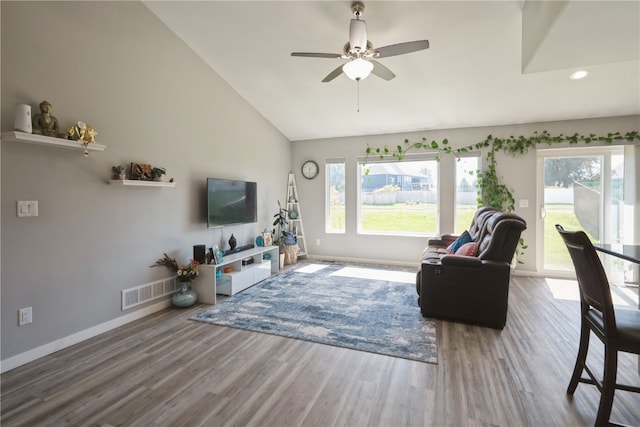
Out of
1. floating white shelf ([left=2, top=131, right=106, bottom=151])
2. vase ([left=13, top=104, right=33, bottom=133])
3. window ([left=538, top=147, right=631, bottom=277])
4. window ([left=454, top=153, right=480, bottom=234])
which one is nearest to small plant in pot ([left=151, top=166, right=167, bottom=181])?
floating white shelf ([left=2, top=131, right=106, bottom=151])

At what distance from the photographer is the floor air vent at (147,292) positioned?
115 inches

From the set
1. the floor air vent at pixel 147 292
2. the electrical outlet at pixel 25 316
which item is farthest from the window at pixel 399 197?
the electrical outlet at pixel 25 316

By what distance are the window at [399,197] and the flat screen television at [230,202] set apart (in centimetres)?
207

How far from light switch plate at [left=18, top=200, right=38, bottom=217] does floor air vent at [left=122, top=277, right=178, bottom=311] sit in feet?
3.42

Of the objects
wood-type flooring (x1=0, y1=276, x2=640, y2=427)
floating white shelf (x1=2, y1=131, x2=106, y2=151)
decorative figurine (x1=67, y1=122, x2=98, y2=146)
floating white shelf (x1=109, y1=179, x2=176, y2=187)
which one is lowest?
wood-type flooring (x1=0, y1=276, x2=640, y2=427)

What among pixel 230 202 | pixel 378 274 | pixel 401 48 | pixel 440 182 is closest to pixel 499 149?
pixel 440 182

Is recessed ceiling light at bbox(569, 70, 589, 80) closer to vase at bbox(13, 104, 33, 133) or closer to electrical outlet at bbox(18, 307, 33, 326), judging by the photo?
vase at bbox(13, 104, 33, 133)

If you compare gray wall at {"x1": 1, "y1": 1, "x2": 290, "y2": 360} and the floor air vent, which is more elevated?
gray wall at {"x1": 1, "y1": 1, "x2": 290, "y2": 360}

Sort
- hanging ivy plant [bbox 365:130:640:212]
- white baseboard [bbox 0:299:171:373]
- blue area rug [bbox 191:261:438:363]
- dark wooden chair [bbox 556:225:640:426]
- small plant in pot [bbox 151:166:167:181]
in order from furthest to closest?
1. hanging ivy plant [bbox 365:130:640:212]
2. small plant in pot [bbox 151:166:167:181]
3. blue area rug [bbox 191:261:438:363]
4. white baseboard [bbox 0:299:171:373]
5. dark wooden chair [bbox 556:225:640:426]

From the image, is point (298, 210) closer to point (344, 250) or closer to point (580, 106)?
point (344, 250)

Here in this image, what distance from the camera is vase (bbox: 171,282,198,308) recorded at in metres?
3.30

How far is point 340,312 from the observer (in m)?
3.15

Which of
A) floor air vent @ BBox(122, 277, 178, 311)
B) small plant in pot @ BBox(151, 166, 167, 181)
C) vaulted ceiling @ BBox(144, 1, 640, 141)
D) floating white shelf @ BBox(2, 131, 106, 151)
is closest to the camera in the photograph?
floating white shelf @ BBox(2, 131, 106, 151)

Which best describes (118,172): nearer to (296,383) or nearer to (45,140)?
(45,140)
